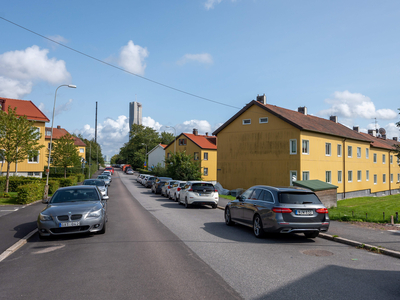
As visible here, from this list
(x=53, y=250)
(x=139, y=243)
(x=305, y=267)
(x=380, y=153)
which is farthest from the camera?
(x=380, y=153)

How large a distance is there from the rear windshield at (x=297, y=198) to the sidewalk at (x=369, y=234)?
143cm

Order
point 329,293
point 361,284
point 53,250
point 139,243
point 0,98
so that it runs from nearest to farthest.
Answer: point 329,293 → point 361,284 → point 53,250 → point 139,243 → point 0,98

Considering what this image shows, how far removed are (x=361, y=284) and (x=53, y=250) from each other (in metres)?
6.69

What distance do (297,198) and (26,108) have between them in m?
40.8

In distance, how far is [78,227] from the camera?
27.5 ft

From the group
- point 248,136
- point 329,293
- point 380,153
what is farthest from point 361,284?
point 380,153

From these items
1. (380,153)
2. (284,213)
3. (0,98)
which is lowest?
Answer: (284,213)

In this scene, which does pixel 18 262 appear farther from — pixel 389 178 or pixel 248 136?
pixel 389 178

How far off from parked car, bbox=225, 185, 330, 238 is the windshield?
5.15 metres

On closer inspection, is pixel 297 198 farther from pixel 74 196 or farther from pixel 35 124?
pixel 35 124

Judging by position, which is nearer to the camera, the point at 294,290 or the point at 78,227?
the point at 294,290

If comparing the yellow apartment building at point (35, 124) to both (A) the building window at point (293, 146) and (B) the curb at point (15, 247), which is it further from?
(B) the curb at point (15, 247)

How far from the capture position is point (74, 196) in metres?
9.81

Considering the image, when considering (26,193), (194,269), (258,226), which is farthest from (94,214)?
(26,193)
